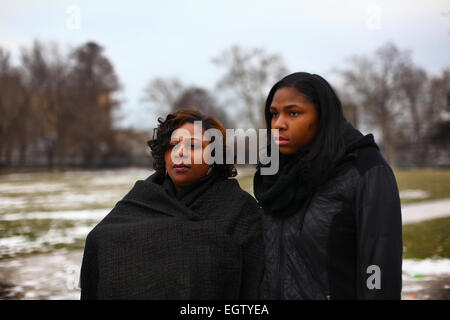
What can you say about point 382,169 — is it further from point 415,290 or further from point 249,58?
point 249,58

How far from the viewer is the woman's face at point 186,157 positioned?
7.76 ft

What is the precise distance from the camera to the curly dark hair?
2.47m

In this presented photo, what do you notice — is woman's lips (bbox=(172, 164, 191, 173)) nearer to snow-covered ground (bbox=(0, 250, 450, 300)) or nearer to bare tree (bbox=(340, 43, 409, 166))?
snow-covered ground (bbox=(0, 250, 450, 300))

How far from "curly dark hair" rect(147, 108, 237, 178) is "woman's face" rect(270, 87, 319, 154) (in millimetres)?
486

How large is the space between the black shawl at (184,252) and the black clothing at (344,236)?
0.14 meters

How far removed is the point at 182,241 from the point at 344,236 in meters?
0.76

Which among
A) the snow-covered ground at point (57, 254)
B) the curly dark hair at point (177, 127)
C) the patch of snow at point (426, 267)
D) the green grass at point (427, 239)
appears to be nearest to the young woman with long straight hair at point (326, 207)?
the curly dark hair at point (177, 127)

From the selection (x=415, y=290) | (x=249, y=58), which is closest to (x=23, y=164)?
(x=249, y=58)

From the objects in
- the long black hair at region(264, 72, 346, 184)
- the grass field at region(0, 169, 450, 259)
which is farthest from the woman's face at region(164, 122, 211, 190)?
the grass field at region(0, 169, 450, 259)

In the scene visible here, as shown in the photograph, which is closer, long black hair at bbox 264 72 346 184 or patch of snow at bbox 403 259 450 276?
long black hair at bbox 264 72 346 184

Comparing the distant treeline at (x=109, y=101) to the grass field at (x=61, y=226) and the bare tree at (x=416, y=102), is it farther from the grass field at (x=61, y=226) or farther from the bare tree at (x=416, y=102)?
the grass field at (x=61, y=226)

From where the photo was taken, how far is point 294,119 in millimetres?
2061

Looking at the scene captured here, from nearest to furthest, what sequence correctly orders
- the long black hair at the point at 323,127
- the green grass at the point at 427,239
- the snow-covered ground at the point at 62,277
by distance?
the long black hair at the point at 323,127 < the snow-covered ground at the point at 62,277 < the green grass at the point at 427,239

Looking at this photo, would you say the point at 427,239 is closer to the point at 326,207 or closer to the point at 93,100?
the point at 326,207
